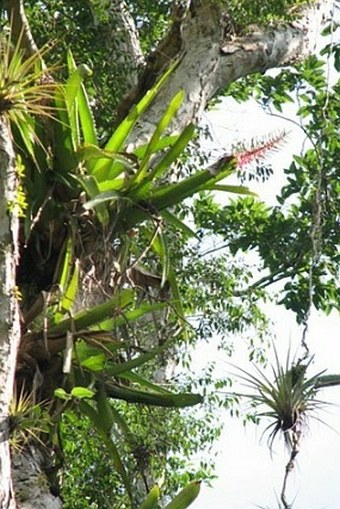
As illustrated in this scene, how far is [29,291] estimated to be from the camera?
3.91 m

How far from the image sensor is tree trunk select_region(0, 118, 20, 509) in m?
3.17

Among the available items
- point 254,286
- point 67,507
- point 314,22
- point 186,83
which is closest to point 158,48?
point 186,83

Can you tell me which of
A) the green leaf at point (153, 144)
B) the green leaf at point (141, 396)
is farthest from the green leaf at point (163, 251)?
the green leaf at point (141, 396)

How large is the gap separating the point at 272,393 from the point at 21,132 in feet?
3.99

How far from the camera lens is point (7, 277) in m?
3.28

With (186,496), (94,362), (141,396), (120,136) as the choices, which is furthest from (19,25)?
(186,496)

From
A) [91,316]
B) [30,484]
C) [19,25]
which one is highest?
[19,25]

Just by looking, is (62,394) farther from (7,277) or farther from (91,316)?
(7,277)

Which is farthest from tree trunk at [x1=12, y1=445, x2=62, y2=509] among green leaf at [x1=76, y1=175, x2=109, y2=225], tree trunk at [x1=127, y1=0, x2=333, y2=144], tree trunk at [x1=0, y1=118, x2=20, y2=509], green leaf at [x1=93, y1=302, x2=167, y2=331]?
tree trunk at [x1=127, y1=0, x2=333, y2=144]

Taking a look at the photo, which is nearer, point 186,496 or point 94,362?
point 186,496

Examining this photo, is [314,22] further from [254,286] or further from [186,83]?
[254,286]

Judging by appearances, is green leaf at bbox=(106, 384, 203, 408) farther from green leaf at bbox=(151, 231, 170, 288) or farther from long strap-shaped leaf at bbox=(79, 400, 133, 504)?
green leaf at bbox=(151, 231, 170, 288)

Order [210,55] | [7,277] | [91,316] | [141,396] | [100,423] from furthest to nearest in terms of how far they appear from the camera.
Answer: [210,55]
[141,396]
[100,423]
[91,316]
[7,277]

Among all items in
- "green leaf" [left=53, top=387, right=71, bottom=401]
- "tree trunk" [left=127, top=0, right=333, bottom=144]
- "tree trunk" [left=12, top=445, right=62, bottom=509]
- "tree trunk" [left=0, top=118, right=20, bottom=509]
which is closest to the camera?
"tree trunk" [left=0, top=118, right=20, bottom=509]
